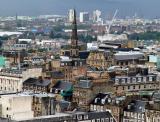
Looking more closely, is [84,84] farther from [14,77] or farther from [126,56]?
[126,56]

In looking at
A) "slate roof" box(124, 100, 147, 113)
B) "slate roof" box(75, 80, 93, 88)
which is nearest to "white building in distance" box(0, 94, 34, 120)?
"slate roof" box(75, 80, 93, 88)

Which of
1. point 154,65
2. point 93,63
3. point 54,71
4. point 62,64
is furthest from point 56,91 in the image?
point 154,65

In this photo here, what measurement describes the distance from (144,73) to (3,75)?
802 inches

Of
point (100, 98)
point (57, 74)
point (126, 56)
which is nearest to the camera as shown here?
point (100, 98)

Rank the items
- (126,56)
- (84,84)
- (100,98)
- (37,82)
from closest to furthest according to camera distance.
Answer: (100,98)
(84,84)
(37,82)
(126,56)

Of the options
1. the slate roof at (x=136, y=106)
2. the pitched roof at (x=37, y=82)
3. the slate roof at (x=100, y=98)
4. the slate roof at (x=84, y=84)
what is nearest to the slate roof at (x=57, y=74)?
the pitched roof at (x=37, y=82)

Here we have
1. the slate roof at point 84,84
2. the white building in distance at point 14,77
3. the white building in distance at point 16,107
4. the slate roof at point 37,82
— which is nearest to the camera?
the white building in distance at point 16,107

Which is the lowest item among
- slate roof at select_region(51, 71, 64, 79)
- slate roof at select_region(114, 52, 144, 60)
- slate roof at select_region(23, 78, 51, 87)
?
slate roof at select_region(23, 78, 51, 87)

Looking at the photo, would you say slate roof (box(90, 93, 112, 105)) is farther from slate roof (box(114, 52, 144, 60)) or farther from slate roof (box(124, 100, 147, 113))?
slate roof (box(114, 52, 144, 60))

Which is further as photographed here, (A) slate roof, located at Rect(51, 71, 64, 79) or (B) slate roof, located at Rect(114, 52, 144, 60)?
(B) slate roof, located at Rect(114, 52, 144, 60)

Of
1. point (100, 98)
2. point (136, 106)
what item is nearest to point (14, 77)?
point (100, 98)

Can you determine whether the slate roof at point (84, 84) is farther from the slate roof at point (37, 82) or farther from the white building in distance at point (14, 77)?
the white building in distance at point (14, 77)

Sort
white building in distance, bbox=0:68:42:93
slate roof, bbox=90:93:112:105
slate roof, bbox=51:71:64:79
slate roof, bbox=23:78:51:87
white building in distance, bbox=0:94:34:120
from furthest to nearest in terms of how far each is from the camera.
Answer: slate roof, bbox=51:71:64:79 → white building in distance, bbox=0:68:42:93 → slate roof, bbox=23:78:51:87 → slate roof, bbox=90:93:112:105 → white building in distance, bbox=0:94:34:120

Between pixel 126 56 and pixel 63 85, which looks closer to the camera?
pixel 63 85
